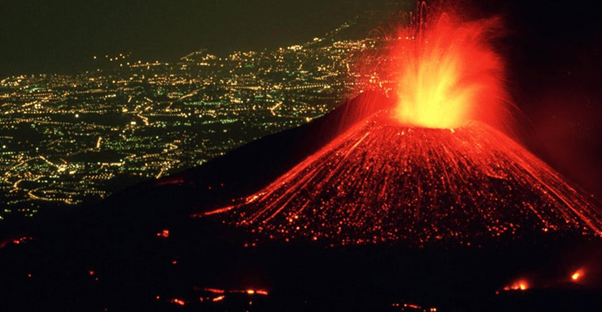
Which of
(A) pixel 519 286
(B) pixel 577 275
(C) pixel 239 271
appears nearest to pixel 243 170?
(C) pixel 239 271

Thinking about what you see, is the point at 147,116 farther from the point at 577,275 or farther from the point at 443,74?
the point at 577,275

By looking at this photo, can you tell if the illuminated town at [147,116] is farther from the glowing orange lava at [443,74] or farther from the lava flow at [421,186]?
the lava flow at [421,186]

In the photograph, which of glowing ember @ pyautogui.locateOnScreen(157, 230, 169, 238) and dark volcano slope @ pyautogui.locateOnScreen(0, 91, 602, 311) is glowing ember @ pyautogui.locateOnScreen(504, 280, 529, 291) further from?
glowing ember @ pyautogui.locateOnScreen(157, 230, 169, 238)

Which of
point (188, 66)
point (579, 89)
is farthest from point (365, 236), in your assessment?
point (188, 66)

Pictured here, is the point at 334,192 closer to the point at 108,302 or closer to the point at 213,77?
the point at 108,302

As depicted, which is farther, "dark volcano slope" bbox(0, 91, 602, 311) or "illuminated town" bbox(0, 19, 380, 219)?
"illuminated town" bbox(0, 19, 380, 219)

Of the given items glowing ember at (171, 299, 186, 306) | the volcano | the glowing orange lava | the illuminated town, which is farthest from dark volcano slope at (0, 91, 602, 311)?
the illuminated town
